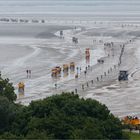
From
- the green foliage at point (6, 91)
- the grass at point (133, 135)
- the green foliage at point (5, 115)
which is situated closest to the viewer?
the green foliage at point (5, 115)

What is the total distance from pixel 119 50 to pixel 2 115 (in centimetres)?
5040

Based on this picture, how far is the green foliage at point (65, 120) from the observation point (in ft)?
95.0

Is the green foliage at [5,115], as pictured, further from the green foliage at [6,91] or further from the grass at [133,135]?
the grass at [133,135]

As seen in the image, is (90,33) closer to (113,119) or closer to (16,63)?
(16,63)

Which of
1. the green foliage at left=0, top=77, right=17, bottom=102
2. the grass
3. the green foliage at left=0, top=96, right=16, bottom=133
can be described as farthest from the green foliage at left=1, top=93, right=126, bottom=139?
the green foliage at left=0, top=77, right=17, bottom=102

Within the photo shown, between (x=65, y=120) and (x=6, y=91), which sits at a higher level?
(x=6, y=91)

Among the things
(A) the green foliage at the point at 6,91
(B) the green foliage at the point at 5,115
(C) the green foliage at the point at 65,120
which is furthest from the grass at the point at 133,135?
(A) the green foliage at the point at 6,91

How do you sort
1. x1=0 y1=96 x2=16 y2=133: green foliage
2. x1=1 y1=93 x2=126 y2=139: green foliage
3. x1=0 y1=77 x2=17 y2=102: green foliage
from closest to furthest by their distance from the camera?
1. x1=1 y1=93 x2=126 y2=139: green foliage
2. x1=0 y1=96 x2=16 y2=133: green foliage
3. x1=0 y1=77 x2=17 y2=102: green foliage

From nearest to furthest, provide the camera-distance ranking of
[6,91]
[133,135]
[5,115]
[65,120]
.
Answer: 1. [65,120]
2. [5,115]
3. [133,135]
4. [6,91]

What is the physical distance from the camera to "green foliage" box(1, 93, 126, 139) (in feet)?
95.0

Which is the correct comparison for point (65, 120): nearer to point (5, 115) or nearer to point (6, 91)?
point (5, 115)

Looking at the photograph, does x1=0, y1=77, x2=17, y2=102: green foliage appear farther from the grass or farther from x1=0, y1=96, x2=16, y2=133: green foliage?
the grass

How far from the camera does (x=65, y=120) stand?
A: 30.8m

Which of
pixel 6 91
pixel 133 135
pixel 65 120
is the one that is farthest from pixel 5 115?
pixel 133 135
